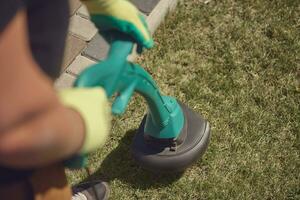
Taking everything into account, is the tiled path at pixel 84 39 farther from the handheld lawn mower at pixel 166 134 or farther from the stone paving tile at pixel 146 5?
the handheld lawn mower at pixel 166 134

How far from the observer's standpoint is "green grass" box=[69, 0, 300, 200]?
1.98 metres

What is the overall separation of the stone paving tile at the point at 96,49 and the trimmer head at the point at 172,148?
0.48 m

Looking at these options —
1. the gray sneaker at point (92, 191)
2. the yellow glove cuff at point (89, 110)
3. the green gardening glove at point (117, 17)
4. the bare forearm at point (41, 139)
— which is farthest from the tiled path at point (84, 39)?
the bare forearm at point (41, 139)

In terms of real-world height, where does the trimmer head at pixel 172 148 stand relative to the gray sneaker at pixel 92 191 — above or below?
above

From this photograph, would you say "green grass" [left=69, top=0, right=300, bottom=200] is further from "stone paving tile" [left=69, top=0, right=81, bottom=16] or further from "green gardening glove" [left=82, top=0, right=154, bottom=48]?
"green gardening glove" [left=82, top=0, right=154, bottom=48]

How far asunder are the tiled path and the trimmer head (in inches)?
A: 18.6

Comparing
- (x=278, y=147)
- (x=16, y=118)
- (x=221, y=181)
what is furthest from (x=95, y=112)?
(x=278, y=147)

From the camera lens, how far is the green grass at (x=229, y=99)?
1.98 m

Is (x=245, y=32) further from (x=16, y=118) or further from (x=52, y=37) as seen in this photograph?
(x=16, y=118)

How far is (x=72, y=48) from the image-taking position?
7.52ft

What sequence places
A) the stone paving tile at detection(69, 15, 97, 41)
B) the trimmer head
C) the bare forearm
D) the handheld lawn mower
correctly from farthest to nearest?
1. the stone paving tile at detection(69, 15, 97, 41)
2. the trimmer head
3. the handheld lawn mower
4. the bare forearm

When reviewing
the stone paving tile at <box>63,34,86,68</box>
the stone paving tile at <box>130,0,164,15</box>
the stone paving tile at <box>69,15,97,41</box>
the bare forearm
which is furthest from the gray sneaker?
the bare forearm

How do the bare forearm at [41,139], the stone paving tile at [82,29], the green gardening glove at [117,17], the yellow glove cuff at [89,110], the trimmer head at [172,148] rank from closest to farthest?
the bare forearm at [41,139], the yellow glove cuff at [89,110], the green gardening glove at [117,17], the trimmer head at [172,148], the stone paving tile at [82,29]

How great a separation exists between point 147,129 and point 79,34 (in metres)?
0.70
